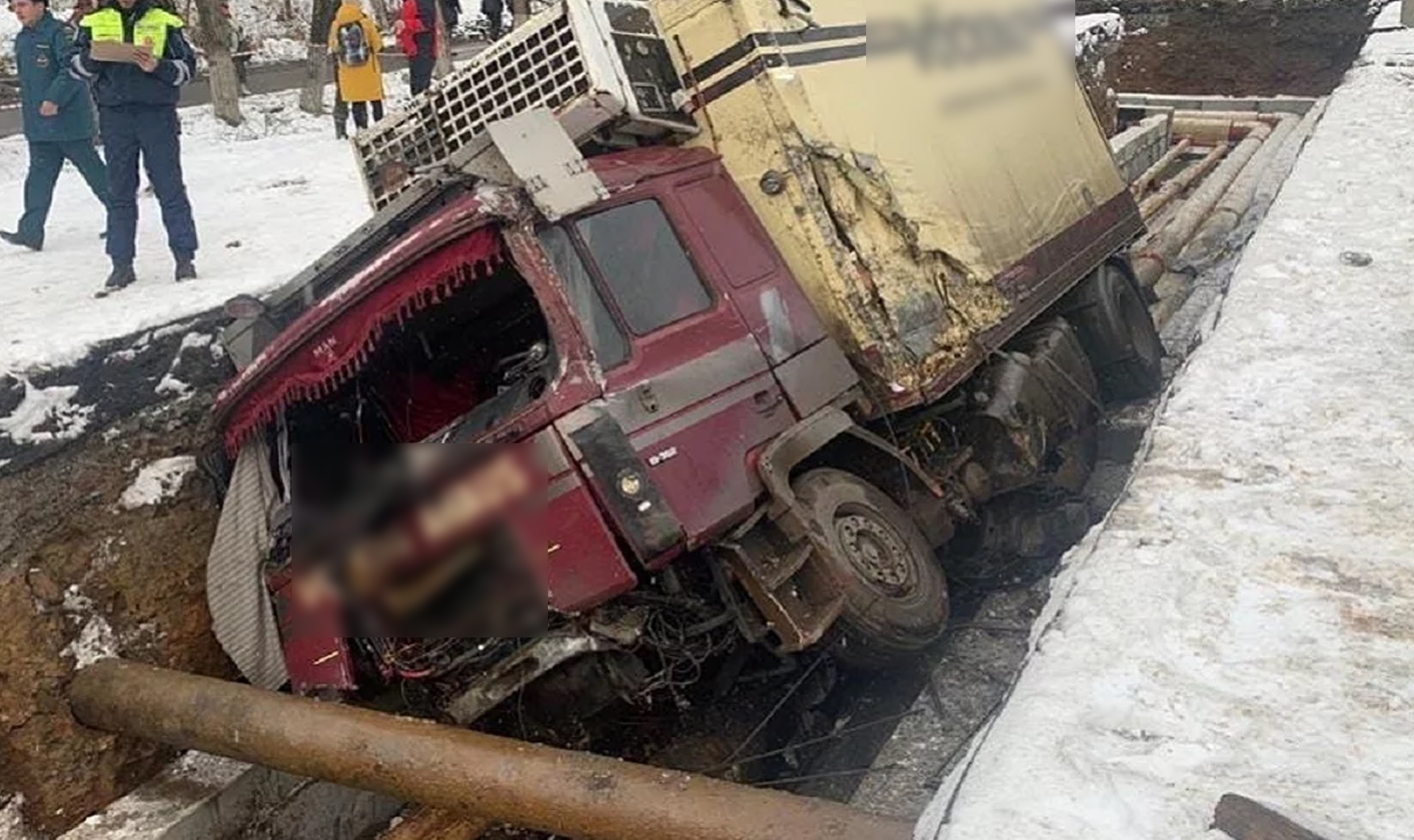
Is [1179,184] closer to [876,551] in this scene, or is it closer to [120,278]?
[876,551]

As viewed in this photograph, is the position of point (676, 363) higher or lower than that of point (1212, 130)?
higher

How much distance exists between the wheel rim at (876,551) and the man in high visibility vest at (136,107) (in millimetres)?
3670

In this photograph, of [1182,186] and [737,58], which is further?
[1182,186]

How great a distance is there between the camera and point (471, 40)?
25219mm

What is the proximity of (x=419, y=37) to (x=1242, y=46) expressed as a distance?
467 inches

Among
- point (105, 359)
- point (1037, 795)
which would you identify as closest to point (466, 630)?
point (105, 359)

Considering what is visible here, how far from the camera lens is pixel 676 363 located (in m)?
4.79

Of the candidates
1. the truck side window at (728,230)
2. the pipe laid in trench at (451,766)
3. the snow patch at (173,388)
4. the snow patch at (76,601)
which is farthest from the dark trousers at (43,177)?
the truck side window at (728,230)

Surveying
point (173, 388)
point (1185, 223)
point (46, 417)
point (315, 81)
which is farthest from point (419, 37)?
point (46, 417)

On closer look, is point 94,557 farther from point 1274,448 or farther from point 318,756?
point 1274,448

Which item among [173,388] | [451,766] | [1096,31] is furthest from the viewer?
[1096,31]

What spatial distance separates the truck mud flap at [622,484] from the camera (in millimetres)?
4340

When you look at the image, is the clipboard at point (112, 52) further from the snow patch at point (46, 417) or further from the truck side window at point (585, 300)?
the truck side window at point (585, 300)

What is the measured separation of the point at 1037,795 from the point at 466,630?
259 cm
